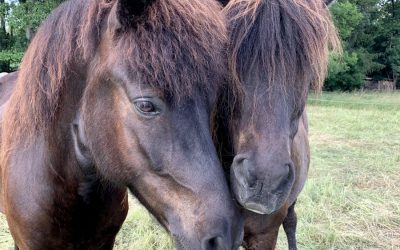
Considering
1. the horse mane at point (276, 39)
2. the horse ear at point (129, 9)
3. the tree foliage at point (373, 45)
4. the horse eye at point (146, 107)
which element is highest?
the horse ear at point (129, 9)

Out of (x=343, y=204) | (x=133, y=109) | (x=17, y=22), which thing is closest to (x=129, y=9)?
(x=133, y=109)

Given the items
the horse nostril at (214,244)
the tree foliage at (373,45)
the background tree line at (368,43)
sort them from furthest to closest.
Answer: the tree foliage at (373,45)
the background tree line at (368,43)
the horse nostril at (214,244)

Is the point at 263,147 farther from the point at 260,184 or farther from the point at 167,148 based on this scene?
the point at 167,148

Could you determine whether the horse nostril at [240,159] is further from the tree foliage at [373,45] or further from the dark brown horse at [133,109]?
the tree foliage at [373,45]

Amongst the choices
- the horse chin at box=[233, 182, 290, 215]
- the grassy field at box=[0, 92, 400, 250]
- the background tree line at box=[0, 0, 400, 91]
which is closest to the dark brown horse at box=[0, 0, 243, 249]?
the horse chin at box=[233, 182, 290, 215]

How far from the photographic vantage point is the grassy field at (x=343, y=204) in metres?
4.04

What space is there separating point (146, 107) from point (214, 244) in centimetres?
53

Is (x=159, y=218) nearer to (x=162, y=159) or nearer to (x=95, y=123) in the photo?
(x=162, y=159)

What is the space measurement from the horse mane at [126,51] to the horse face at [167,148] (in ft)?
0.04

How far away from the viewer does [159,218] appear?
1.54 metres

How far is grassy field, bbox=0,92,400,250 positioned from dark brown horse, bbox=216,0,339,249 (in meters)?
0.55

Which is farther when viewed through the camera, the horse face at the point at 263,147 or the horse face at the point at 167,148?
the horse face at the point at 263,147

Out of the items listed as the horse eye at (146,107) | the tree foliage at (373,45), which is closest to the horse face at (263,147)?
the horse eye at (146,107)

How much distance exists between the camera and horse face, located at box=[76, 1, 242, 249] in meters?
1.38
